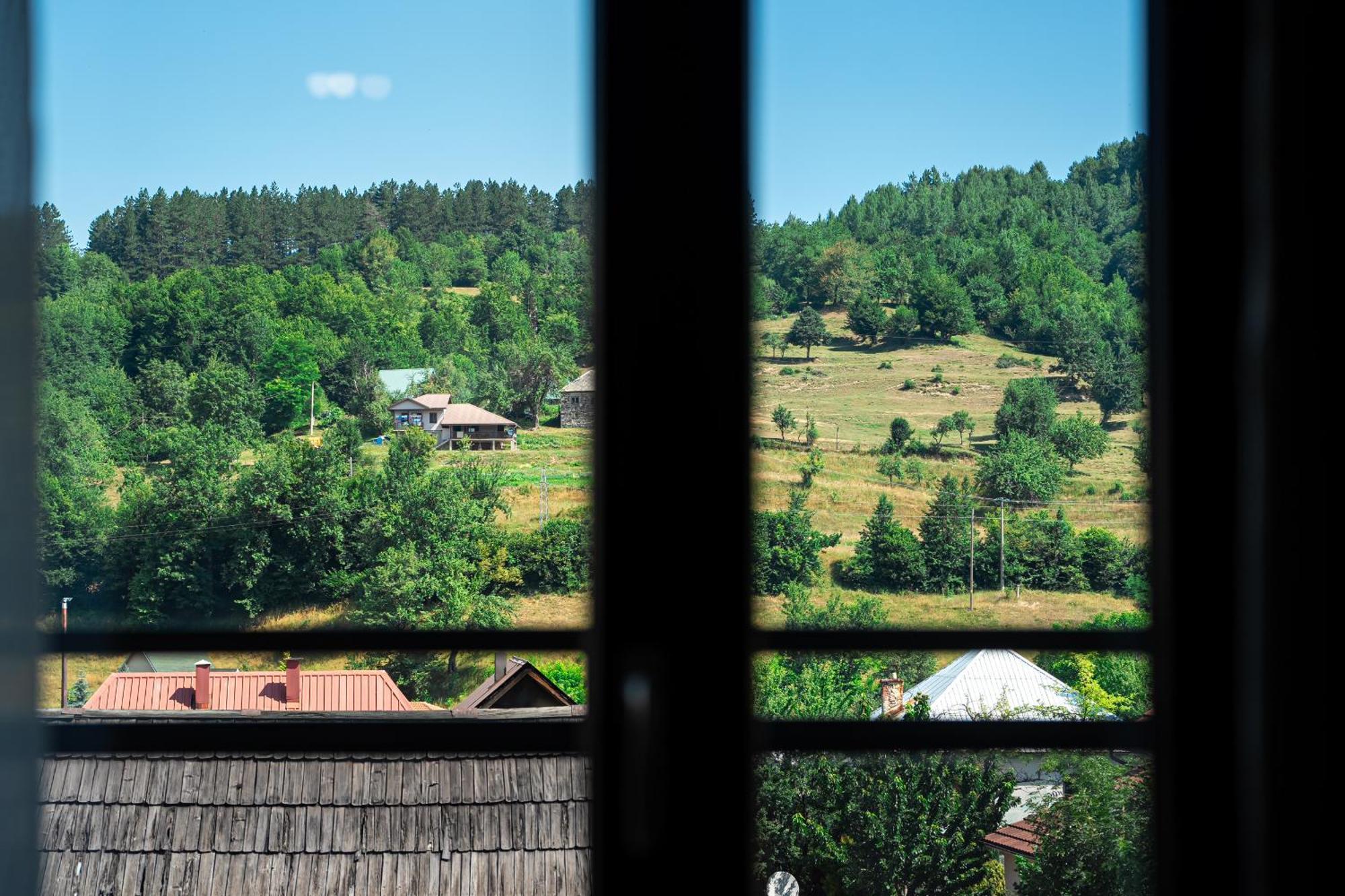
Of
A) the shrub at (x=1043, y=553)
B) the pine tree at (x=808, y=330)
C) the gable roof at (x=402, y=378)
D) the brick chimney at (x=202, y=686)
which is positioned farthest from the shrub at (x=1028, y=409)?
the brick chimney at (x=202, y=686)

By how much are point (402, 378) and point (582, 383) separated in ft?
0.85

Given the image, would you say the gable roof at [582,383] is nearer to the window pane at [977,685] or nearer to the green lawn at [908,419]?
the green lawn at [908,419]

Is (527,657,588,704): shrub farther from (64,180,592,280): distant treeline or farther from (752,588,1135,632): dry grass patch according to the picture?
(64,180,592,280): distant treeline

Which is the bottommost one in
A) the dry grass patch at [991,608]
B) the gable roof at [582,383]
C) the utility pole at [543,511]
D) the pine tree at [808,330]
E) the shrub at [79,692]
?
the shrub at [79,692]

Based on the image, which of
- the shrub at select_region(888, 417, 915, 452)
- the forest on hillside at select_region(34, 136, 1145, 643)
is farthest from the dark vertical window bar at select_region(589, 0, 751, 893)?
the shrub at select_region(888, 417, 915, 452)

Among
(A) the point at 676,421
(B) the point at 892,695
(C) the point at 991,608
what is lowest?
(B) the point at 892,695

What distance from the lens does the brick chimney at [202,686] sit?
1193 mm

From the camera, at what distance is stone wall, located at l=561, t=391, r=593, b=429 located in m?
1.14

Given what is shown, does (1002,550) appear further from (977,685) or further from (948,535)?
(977,685)

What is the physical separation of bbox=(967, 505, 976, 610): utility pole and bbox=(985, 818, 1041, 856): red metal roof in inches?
11.0

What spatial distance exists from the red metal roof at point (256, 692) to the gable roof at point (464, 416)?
317mm

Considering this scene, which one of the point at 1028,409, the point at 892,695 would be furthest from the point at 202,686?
the point at 1028,409

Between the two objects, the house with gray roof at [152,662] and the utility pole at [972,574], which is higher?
the utility pole at [972,574]

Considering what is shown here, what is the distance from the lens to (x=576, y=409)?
1.15 m
